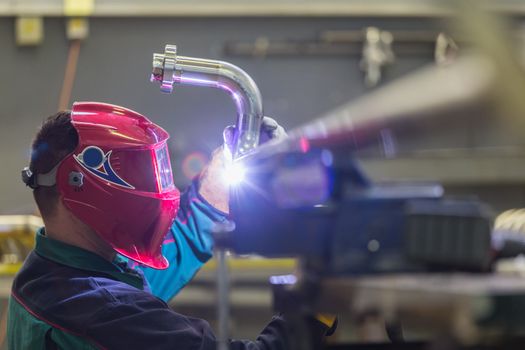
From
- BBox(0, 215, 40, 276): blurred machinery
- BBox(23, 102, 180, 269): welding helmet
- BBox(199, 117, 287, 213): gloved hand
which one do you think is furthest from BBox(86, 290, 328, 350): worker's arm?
BBox(0, 215, 40, 276): blurred machinery

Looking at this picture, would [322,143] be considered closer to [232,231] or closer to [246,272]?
[232,231]

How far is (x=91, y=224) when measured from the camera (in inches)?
60.9

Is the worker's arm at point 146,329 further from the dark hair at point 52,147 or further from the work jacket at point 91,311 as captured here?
the dark hair at point 52,147

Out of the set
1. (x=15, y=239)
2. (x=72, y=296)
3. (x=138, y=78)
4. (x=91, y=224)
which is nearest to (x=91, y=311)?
(x=72, y=296)

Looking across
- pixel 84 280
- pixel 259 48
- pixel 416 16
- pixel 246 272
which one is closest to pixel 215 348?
pixel 84 280

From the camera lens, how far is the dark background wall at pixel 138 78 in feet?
13.7

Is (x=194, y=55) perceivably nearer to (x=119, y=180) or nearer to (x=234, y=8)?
(x=234, y=8)

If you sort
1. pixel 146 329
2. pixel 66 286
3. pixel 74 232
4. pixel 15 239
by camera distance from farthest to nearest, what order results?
pixel 15 239
pixel 74 232
pixel 66 286
pixel 146 329

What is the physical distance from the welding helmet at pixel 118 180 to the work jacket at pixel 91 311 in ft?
0.21

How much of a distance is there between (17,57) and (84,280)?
2.98 meters

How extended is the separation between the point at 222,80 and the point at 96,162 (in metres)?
0.29

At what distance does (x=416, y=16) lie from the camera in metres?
4.36

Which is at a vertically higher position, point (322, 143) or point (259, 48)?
point (259, 48)

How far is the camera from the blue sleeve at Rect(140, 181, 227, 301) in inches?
69.7
